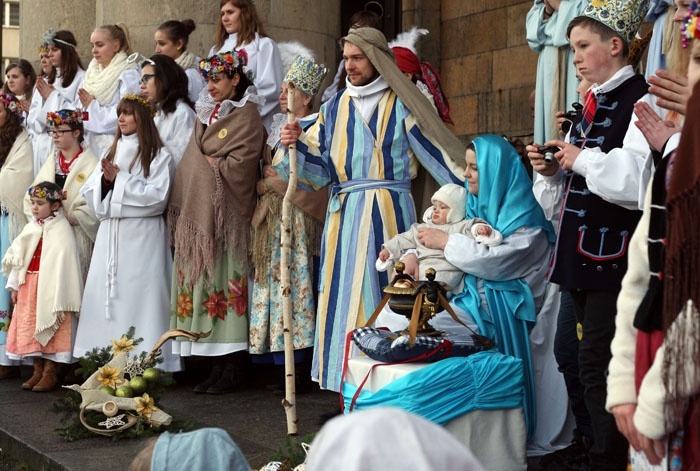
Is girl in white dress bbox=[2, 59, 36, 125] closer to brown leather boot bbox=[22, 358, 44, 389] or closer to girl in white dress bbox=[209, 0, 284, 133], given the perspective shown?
girl in white dress bbox=[209, 0, 284, 133]

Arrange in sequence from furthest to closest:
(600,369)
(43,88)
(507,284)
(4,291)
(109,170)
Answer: (43,88) < (4,291) < (109,170) < (507,284) < (600,369)

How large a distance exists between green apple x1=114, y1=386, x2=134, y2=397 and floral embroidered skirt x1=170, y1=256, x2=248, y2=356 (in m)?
1.12

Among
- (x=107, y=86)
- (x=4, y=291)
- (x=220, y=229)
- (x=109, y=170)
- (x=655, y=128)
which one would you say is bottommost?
(x=4, y=291)

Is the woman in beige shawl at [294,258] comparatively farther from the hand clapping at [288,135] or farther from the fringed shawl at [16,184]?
the fringed shawl at [16,184]

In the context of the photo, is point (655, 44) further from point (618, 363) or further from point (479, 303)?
point (618, 363)

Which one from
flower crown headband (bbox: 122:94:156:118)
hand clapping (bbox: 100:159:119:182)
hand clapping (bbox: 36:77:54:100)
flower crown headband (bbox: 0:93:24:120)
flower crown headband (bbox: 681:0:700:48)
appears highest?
hand clapping (bbox: 36:77:54:100)

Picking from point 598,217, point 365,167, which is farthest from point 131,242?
point 598,217

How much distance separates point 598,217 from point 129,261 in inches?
159

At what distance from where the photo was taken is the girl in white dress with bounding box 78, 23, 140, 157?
835 centimetres

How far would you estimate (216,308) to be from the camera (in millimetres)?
7176

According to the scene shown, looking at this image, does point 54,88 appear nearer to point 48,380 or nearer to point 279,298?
point 48,380

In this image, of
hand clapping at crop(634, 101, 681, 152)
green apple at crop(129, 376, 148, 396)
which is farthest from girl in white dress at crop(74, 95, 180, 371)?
hand clapping at crop(634, 101, 681, 152)

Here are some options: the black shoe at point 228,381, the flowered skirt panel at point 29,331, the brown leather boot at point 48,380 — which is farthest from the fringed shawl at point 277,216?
the brown leather boot at point 48,380

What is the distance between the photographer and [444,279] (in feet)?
17.4
